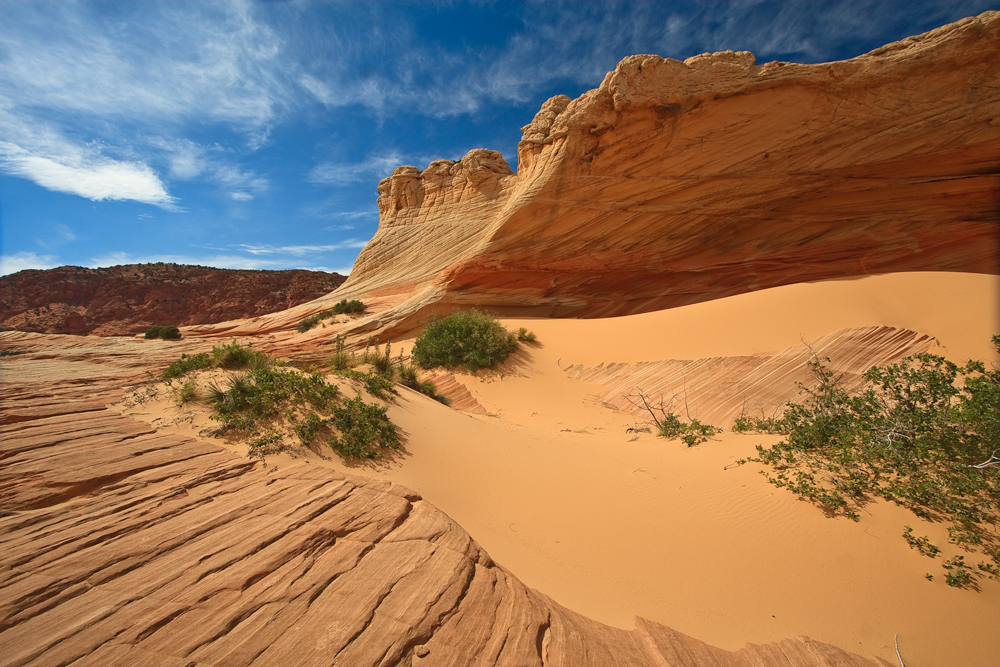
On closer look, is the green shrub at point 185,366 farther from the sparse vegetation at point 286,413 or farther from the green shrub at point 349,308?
the green shrub at point 349,308

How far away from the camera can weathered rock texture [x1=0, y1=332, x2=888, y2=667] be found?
165 cm

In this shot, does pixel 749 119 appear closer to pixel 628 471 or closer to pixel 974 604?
pixel 628 471

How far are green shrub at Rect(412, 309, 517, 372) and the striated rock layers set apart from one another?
10.6 ft

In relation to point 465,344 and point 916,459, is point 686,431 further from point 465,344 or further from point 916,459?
point 465,344

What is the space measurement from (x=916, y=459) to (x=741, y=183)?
11596 millimetres

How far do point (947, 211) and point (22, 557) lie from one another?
18.4 metres

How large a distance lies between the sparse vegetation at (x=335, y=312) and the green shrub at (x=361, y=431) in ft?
38.1

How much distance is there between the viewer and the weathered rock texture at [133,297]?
30859 millimetres

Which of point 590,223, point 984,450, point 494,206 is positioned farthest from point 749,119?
point 984,450

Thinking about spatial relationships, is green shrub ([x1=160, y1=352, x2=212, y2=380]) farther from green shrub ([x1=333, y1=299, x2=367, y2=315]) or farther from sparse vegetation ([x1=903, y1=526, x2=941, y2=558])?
green shrub ([x1=333, y1=299, x2=367, y2=315])

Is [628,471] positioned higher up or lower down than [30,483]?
lower down

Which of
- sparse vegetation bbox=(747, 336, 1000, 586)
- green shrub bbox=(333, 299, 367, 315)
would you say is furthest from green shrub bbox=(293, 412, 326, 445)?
green shrub bbox=(333, 299, 367, 315)

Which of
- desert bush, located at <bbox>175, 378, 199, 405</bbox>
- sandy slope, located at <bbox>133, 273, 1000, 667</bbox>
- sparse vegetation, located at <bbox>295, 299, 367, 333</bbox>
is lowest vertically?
sandy slope, located at <bbox>133, 273, 1000, 667</bbox>

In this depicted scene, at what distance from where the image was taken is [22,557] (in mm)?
1826
